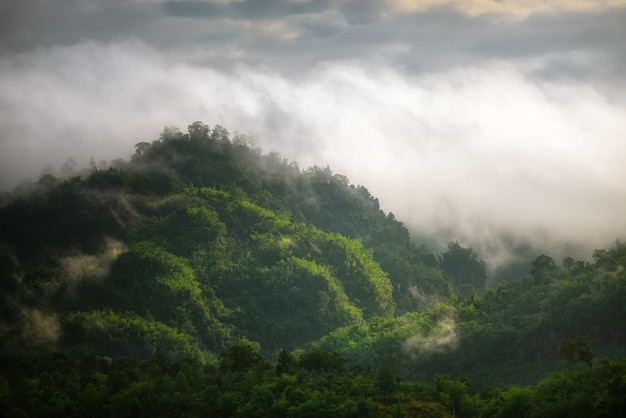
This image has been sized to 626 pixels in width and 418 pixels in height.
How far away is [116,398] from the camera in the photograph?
8106cm

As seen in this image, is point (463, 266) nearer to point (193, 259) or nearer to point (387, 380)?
point (193, 259)

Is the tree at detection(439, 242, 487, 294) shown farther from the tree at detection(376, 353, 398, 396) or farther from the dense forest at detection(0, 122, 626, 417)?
the tree at detection(376, 353, 398, 396)

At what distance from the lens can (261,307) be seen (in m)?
134

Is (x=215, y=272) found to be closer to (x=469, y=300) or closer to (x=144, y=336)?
(x=144, y=336)

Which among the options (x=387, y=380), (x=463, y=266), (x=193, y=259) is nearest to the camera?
(x=387, y=380)

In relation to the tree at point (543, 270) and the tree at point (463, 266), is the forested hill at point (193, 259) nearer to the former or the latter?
the tree at point (463, 266)

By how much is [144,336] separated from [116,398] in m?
32.0

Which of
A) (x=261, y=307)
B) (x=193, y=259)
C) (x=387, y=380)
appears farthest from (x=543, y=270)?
(x=193, y=259)

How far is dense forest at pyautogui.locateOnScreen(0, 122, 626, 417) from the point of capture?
265ft

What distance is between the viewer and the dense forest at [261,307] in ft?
265

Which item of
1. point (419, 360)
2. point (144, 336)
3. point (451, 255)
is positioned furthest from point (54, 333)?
point (451, 255)

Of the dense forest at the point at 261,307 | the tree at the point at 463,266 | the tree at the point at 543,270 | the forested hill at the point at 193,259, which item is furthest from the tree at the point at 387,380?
the tree at the point at 463,266

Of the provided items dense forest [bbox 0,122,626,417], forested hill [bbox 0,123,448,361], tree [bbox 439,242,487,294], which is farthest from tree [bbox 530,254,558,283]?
tree [bbox 439,242,487,294]

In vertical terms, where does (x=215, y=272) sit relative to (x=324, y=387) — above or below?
above
